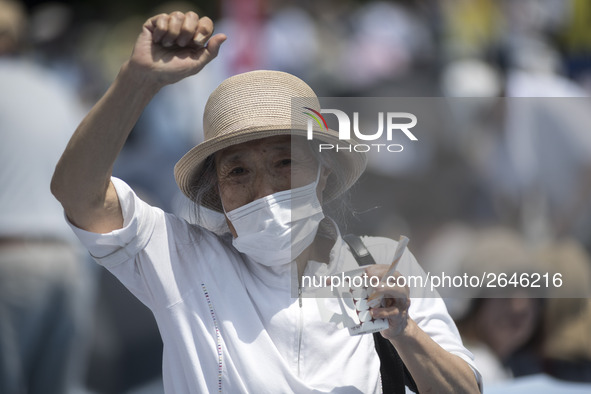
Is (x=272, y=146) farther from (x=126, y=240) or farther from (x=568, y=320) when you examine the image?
(x=568, y=320)

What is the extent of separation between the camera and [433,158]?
11.0 feet

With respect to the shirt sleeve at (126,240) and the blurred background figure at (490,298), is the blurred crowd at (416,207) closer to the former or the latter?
the blurred background figure at (490,298)

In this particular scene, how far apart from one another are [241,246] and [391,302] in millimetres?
463

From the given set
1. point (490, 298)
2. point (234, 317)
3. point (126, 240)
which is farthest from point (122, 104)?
point (490, 298)

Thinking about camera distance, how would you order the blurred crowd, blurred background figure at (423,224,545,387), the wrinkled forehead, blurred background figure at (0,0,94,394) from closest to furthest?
the wrinkled forehead, blurred background figure at (423,224,545,387), the blurred crowd, blurred background figure at (0,0,94,394)

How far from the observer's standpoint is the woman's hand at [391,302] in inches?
90.7

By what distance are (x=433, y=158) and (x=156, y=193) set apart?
282cm

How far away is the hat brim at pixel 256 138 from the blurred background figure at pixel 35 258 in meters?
1.83

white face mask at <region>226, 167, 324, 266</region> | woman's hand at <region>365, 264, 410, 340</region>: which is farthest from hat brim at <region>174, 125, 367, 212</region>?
woman's hand at <region>365, 264, 410, 340</region>

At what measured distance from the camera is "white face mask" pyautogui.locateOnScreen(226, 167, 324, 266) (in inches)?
98.3

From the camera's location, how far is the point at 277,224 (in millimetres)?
2490

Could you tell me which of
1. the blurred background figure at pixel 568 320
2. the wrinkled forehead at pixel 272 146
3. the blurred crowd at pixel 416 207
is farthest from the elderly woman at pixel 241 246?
the blurred background figure at pixel 568 320

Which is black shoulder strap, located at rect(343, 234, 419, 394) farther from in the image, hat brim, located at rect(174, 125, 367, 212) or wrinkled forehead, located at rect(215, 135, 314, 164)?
wrinkled forehead, located at rect(215, 135, 314, 164)

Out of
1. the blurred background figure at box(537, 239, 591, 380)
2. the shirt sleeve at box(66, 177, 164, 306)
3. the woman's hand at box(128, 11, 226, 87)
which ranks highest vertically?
the woman's hand at box(128, 11, 226, 87)
